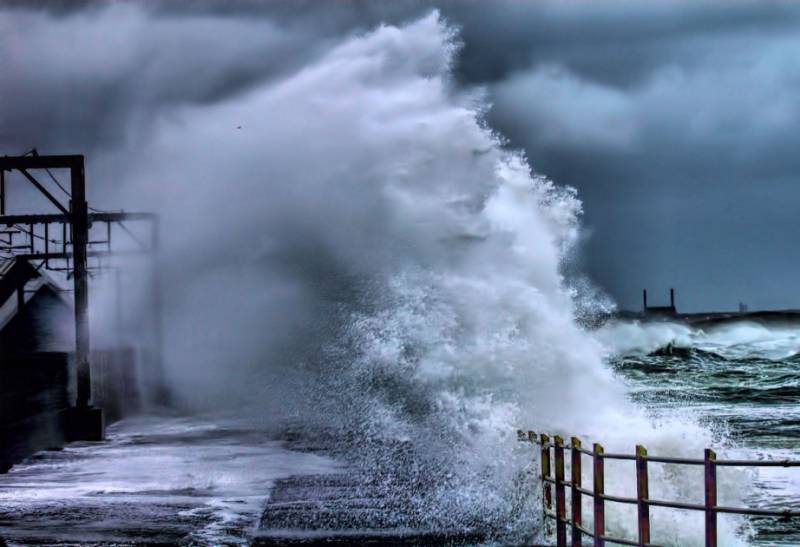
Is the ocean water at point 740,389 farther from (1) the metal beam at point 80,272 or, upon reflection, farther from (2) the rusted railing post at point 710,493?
(1) the metal beam at point 80,272

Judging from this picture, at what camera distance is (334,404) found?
59.0 meters

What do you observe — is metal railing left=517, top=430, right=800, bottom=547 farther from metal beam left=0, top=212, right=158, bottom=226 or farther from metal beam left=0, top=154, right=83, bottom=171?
metal beam left=0, top=212, right=158, bottom=226

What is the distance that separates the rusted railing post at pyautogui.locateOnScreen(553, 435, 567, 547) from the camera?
1212 cm

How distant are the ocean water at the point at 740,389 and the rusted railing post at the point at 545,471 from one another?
3894 millimetres

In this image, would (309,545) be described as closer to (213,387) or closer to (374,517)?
Result: (374,517)

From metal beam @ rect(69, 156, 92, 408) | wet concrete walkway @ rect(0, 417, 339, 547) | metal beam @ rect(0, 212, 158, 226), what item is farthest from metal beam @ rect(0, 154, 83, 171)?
wet concrete walkway @ rect(0, 417, 339, 547)

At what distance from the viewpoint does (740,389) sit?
6781 centimetres

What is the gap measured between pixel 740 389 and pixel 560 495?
193 feet

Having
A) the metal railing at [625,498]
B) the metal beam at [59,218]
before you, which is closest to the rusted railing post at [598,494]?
the metal railing at [625,498]

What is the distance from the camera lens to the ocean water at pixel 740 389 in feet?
70.0

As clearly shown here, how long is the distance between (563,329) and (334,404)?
24765 mm

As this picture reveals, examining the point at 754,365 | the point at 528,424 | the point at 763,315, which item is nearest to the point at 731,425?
the point at 528,424

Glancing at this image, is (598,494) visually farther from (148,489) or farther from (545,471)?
(148,489)

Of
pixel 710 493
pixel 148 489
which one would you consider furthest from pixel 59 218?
pixel 710 493
